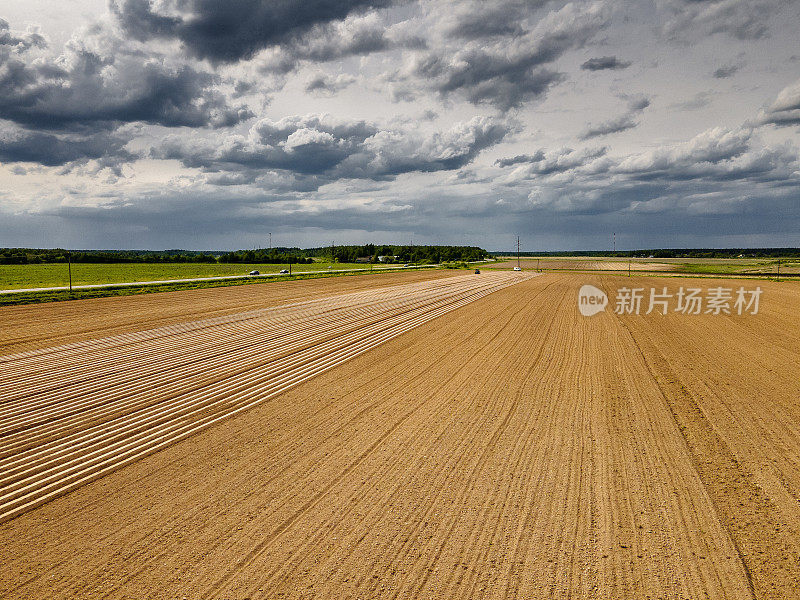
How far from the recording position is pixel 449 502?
18.9 ft

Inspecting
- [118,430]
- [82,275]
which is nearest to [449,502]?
[118,430]

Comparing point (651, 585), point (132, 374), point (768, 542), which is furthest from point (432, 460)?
point (132, 374)

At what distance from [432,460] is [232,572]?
3.24 m

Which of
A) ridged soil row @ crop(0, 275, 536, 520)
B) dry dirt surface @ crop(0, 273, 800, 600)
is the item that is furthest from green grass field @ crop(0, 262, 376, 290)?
dry dirt surface @ crop(0, 273, 800, 600)

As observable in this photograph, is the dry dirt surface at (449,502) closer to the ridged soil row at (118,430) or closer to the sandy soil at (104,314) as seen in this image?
the ridged soil row at (118,430)

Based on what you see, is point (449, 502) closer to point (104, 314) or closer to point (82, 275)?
point (104, 314)

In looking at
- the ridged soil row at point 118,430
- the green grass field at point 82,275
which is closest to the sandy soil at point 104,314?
the ridged soil row at point 118,430

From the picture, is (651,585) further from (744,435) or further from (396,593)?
(744,435)

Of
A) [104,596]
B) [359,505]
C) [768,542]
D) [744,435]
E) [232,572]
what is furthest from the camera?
[744,435]

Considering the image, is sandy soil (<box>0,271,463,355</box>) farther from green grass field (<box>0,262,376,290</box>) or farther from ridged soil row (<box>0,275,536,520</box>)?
green grass field (<box>0,262,376,290</box>)

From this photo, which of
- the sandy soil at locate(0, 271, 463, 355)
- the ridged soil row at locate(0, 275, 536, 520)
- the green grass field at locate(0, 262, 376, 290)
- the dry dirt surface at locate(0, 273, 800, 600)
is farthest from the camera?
the green grass field at locate(0, 262, 376, 290)

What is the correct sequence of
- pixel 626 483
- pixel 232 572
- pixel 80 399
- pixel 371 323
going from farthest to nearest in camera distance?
pixel 371 323 < pixel 80 399 < pixel 626 483 < pixel 232 572

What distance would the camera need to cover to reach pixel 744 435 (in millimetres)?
8031

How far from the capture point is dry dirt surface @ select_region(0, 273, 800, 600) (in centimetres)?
445
